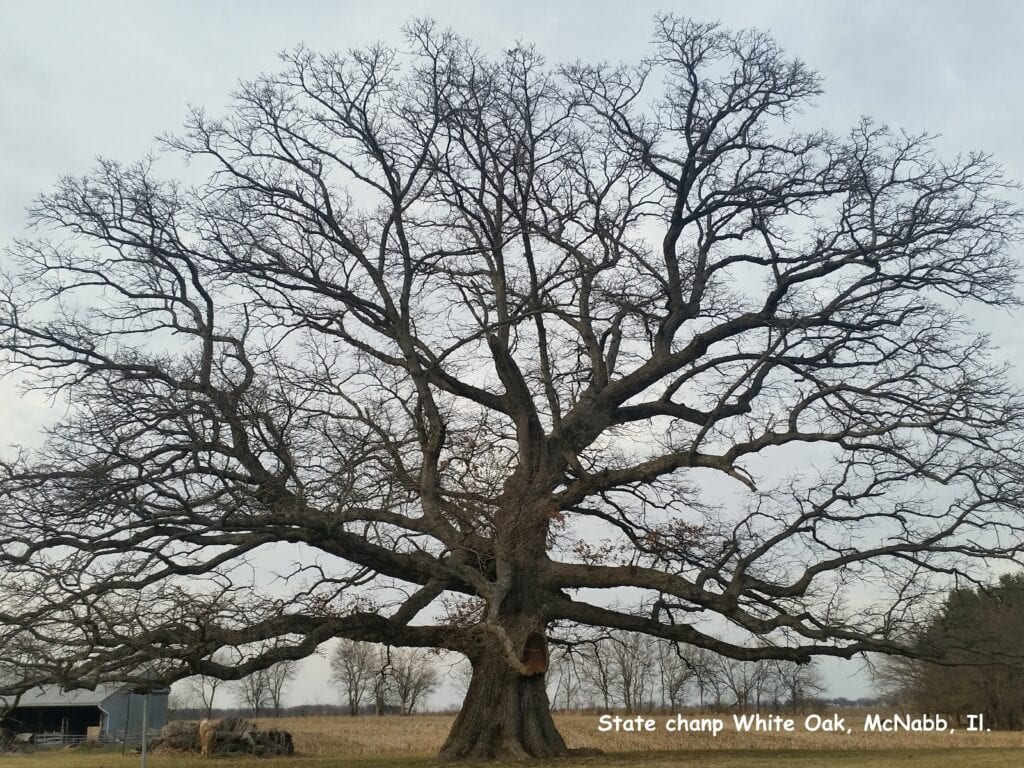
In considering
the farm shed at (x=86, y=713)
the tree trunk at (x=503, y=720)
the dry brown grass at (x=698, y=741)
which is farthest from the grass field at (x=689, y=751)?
the farm shed at (x=86, y=713)

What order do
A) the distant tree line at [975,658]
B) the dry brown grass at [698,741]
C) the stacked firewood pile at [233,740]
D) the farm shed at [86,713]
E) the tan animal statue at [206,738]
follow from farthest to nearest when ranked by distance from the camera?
the farm shed at [86,713], the stacked firewood pile at [233,740], the tan animal statue at [206,738], the dry brown grass at [698,741], the distant tree line at [975,658]

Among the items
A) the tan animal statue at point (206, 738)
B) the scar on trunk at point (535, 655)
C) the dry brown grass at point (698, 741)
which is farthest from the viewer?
the tan animal statue at point (206, 738)

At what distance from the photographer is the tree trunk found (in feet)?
55.4

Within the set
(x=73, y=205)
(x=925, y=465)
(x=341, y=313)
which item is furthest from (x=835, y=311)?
(x=73, y=205)

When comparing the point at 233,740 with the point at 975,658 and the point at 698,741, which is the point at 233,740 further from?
the point at 975,658

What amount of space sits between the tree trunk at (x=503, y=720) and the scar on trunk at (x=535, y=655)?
0.91 feet

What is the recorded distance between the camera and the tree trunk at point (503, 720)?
55.4 feet

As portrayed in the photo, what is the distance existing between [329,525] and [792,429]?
8.87 metres

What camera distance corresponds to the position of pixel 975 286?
1780 centimetres

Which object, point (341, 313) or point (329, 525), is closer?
point (329, 525)

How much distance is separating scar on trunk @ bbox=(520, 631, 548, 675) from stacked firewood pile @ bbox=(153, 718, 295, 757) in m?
13.2

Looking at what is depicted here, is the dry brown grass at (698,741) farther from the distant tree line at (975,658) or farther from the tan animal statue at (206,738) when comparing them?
the tan animal statue at (206,738)

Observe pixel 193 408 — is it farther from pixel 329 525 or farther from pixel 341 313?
pixel 341 313

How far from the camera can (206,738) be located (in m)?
28.0
